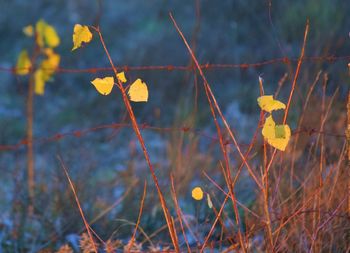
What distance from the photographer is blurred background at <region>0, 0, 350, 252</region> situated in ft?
10.7

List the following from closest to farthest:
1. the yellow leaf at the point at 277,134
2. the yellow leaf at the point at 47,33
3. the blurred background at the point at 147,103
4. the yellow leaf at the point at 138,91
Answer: the yellow leaf at the point at 277,134
the yellow leaf at the point at 138,91
the blurred background at the point at 147,103
the yellow leaf at the point at 47,33

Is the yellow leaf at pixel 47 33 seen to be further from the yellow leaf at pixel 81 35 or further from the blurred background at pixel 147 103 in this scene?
the yellow leaf at pixel 81 35

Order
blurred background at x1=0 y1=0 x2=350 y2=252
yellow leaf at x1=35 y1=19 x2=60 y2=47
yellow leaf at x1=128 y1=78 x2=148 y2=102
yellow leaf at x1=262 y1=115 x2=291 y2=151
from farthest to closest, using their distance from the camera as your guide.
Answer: yellow leaf at x1=35 y1=19 x2=60 y2=47
blurred background at x1=0 y1=0 x2=350 y2=252
yellow leaf at x1=128 y1=78 x2=148 y2=102
yellow leaf at x1=262 y1=115 x2=291 y2=151

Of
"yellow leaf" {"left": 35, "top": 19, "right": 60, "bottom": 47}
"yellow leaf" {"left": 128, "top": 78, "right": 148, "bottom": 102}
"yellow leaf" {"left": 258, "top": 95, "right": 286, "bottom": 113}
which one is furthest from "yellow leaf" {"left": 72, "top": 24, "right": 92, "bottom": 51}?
"yellow leaf" {"left": 35, "top": 19, "right": 60, "bottom": 47}

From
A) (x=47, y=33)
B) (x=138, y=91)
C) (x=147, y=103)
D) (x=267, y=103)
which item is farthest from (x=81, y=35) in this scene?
(x=147, y=103)

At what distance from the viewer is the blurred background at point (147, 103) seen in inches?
128

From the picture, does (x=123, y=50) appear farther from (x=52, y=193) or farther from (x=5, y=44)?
(x=52, y=193)

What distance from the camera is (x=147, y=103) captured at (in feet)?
20.4

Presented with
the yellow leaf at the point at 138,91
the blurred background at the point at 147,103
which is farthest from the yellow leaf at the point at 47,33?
the yellow leaf at the point at 138,91

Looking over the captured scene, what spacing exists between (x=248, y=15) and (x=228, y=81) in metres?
0.99

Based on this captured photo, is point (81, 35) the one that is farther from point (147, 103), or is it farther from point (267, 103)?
point (147, 103)

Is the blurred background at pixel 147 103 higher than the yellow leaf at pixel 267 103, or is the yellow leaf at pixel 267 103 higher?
the yellow leaf at pixel 267 103

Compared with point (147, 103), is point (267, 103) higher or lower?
higher

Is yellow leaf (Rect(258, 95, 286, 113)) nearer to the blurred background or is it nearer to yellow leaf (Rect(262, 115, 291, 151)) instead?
yellow leaf (Rect(262, 115, 291, 151))
